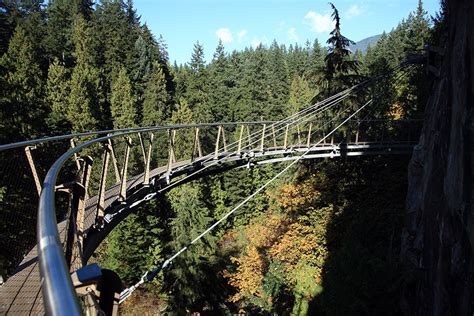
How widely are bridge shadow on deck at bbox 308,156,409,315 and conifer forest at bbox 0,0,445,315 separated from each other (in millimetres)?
41

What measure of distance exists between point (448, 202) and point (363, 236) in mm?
4819

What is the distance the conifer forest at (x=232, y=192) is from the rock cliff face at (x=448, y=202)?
0.71 m

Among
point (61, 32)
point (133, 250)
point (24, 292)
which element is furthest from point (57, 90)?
point (24, 292)

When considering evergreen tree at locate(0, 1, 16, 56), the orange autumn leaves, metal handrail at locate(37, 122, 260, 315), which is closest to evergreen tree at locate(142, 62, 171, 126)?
evergreen tree at locate(0, 1, 16, 56)

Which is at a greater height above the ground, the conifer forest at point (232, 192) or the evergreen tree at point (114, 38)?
the evergreen tree at point (114, 38)

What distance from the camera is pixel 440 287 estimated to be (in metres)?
6.73

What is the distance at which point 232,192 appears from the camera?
32.1 meters

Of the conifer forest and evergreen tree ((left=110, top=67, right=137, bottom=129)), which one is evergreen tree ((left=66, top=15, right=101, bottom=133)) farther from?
evergreen tree ((left=110, top=67, right=137, bottom=129))

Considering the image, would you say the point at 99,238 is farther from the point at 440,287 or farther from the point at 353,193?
the point at 353,193

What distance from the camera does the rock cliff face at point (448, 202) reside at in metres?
5.88

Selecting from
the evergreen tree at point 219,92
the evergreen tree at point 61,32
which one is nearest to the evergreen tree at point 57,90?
the evergreen tree at point 61,32

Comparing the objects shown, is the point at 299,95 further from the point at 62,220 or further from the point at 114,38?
the point at 62,220

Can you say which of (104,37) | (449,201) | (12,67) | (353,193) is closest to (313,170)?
(353,193)

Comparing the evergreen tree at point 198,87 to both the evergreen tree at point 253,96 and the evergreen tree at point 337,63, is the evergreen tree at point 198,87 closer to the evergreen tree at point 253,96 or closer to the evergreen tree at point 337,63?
the evergreen tree at point 253,96
